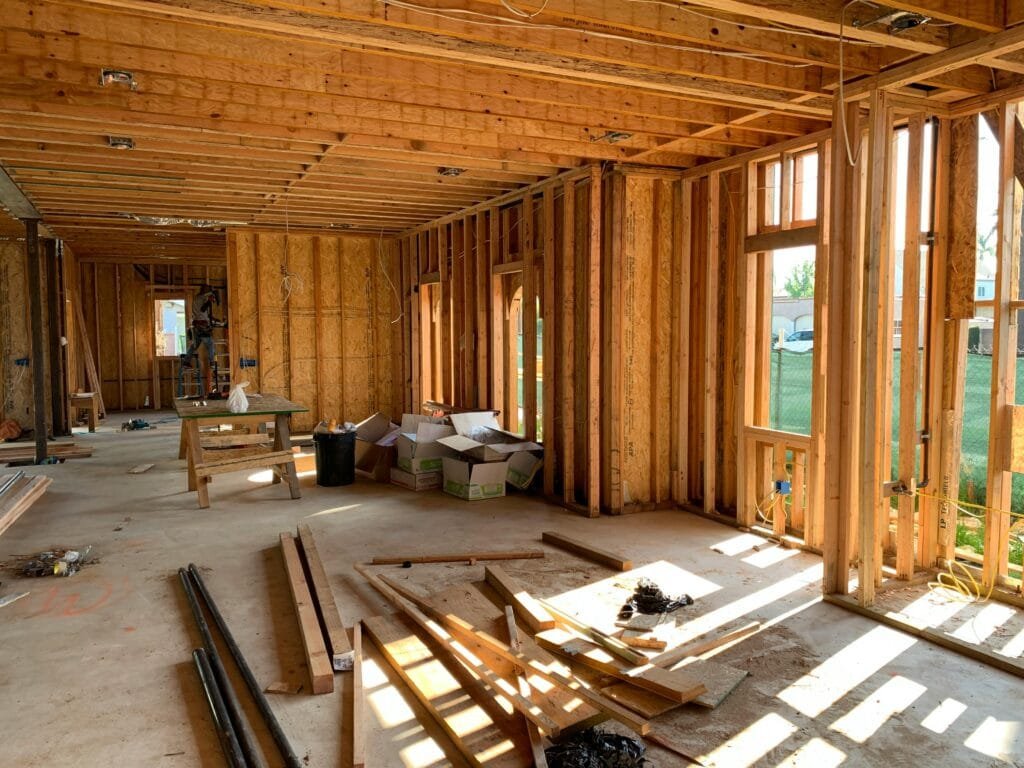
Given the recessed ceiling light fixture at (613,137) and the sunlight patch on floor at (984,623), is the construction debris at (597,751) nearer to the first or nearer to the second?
the sunlight patch on floor at (984,623)

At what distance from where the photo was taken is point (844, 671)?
3477 mm

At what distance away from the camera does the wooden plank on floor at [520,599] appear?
3904mm

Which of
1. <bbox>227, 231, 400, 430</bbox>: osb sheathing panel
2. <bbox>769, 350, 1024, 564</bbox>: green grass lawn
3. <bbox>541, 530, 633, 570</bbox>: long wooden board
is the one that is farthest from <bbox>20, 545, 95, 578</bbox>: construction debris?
<bbox>769, 350, 1024, 564</bbox>: green grass lawn

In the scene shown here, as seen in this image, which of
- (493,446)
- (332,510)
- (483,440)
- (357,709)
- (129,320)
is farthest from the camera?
(129,320)

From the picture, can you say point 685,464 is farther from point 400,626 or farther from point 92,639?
point 92,639

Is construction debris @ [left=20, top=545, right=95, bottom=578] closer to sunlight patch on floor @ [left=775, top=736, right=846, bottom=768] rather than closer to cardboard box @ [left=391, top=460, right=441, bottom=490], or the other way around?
cardboard box @ [left=391, top=460, right=441, bottom=490]

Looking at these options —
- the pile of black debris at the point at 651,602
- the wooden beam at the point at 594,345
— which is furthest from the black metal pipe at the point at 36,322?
the pile of black debris at the point at 651,602

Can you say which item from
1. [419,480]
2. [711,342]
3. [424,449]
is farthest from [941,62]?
[419,480]

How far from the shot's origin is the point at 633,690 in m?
3.26

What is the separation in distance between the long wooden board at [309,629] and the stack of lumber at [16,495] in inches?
84.6

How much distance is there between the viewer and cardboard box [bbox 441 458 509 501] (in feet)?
23.3

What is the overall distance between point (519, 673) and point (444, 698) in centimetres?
36

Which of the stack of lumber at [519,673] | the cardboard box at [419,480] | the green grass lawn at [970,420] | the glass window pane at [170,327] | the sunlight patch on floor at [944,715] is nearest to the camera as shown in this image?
the stack of lumber at [519,673]

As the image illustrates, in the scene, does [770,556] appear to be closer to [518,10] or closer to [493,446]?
[493,446]
